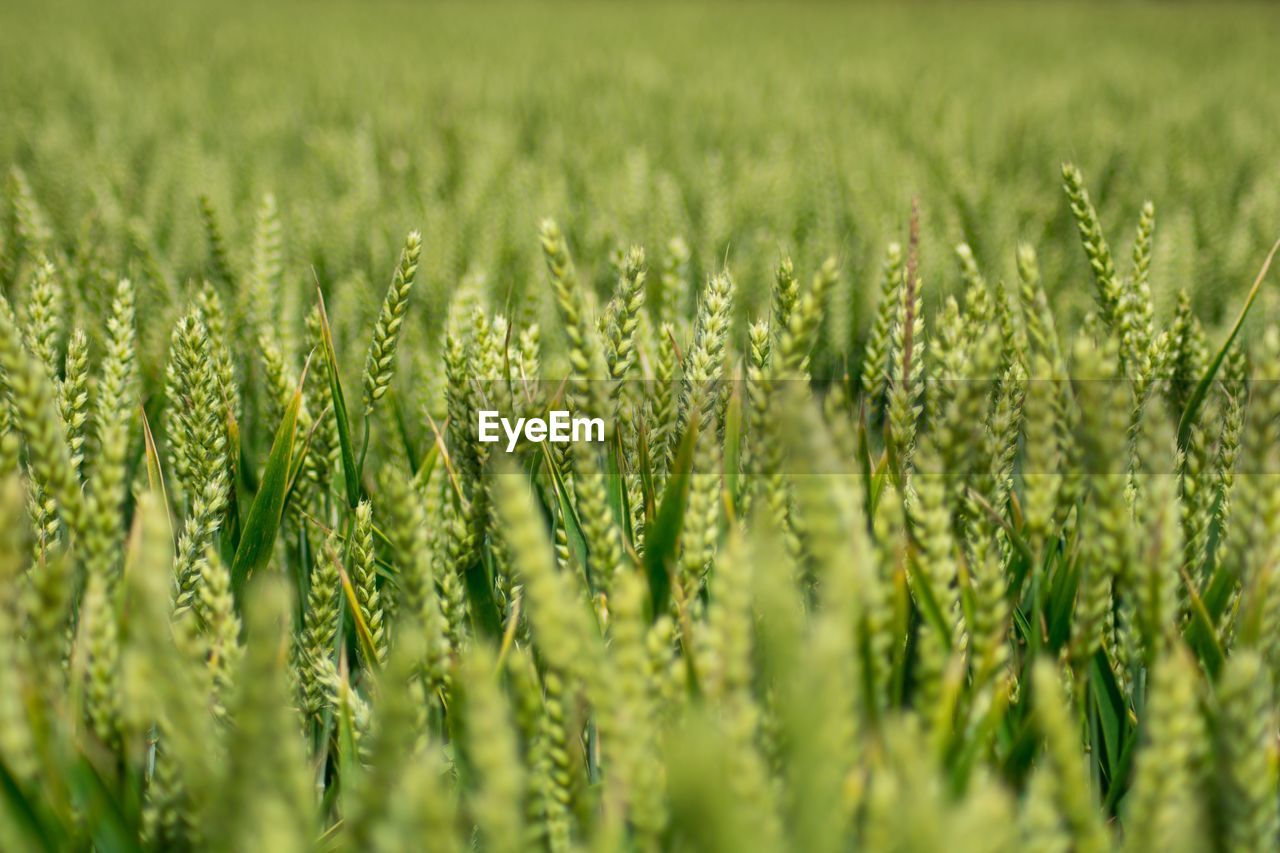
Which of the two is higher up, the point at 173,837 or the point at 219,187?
the point at 219,187

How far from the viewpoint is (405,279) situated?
0.72 metres

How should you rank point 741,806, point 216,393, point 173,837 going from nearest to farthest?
1. point 741,806
2. point 173,837
3. point 216,393

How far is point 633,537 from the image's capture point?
2.17ft

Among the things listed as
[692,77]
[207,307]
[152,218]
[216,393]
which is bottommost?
[216,393]

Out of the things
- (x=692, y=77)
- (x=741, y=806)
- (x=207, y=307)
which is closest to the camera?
(x=741, y=806)

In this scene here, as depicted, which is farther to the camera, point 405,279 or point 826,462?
point 405,279

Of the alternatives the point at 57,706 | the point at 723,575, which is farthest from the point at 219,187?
the point at 723,575

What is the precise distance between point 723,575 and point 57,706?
0.99 ft

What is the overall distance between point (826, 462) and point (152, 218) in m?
1.54

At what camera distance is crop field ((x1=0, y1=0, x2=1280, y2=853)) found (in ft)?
1.16

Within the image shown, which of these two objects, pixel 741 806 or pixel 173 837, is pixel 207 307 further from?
pixel 741 806

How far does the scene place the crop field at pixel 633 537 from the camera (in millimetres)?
355

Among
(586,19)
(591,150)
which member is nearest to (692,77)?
(591,150)

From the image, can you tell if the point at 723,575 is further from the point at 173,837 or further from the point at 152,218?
the point at 152,218
